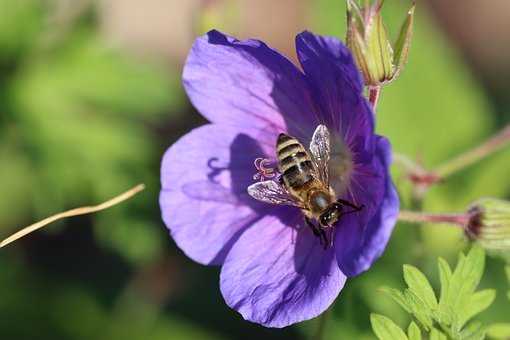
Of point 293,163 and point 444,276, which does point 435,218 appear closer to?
point 444,276

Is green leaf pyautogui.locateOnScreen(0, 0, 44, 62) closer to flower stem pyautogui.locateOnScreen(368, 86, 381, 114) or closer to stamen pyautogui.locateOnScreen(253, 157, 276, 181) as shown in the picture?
stamen pyautogui.locateOnScreen(253, 157, 276, 181)

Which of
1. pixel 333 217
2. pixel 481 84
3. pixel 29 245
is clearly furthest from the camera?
pixel 481 84

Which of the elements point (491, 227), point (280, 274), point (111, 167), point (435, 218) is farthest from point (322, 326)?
point (111, 167)

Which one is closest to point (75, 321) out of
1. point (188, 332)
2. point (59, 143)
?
A: point (188, 332)

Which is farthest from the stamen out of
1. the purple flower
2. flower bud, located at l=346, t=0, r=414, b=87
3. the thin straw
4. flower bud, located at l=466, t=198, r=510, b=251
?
flower bud, located at l=466, t=198, r=510, b=251

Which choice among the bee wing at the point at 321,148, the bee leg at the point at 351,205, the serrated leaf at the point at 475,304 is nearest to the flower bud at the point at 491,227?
the serrated leaf at the point at 475,304

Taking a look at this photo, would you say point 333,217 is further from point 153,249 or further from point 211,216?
point 153,249
